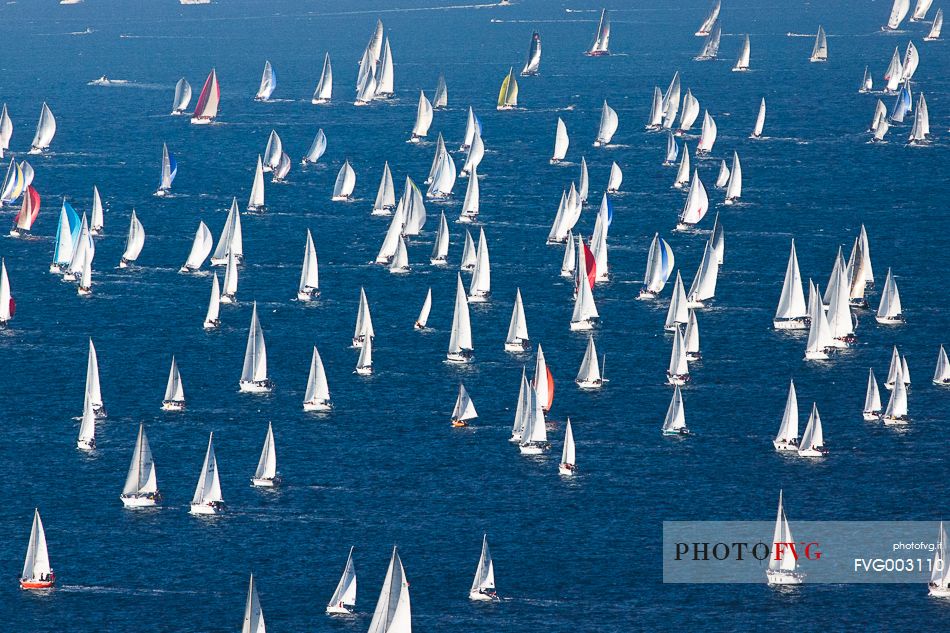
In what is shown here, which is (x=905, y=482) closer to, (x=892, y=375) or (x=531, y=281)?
(x=892, y=375)

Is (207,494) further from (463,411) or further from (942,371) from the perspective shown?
(942,371)

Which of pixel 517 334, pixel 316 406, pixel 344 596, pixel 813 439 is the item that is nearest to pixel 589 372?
pixel 517 334

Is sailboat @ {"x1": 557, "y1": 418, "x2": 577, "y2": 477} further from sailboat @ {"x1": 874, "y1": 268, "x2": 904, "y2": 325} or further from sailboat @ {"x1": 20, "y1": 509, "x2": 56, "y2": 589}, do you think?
sailboat @ {"x1": 874, "y1": 268, "x2": 904, "y2": 325}

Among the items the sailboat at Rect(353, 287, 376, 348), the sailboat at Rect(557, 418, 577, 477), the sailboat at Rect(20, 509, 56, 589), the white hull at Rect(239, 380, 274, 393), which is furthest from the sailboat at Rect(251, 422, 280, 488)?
the sailboat at Rect(353, 287, 376, 348)

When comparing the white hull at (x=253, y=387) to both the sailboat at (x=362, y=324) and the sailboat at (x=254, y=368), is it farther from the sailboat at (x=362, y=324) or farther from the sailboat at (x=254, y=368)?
the sailboat at (x=362, y=324)

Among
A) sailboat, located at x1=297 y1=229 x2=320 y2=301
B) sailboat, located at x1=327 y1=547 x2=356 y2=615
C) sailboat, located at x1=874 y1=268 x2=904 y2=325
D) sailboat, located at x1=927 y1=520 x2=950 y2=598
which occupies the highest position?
sailboat, located at x1=297 y1=229 x2=320 y2=301

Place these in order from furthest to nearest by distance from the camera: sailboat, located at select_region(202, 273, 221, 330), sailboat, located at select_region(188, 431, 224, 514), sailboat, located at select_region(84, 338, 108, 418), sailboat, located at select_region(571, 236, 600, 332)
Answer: sailboat, located at select_region(202, 273, 221, 330)
sailboat, located at select_region(571, 236, 600, 332)
sailboat, located at select_region(84, 338, 108, 418)
sailboat, located at select_region(188, 431, 224, 514)
